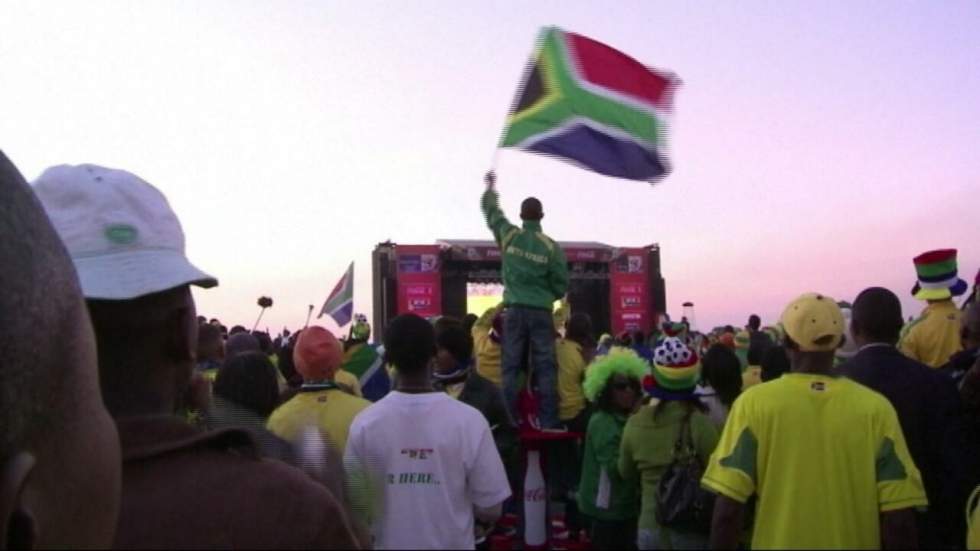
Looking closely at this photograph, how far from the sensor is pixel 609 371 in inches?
273

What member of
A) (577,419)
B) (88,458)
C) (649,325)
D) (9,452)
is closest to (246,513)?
(88,458)

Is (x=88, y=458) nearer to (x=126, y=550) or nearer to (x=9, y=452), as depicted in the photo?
(x=9, y=452)

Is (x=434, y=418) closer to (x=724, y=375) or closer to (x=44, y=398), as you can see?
(x=724, y=375)

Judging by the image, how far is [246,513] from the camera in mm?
1660

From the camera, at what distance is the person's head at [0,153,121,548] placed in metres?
0.82

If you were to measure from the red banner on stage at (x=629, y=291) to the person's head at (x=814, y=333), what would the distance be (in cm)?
2227

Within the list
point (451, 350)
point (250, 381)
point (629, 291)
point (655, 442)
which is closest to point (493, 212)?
point (451, 350)

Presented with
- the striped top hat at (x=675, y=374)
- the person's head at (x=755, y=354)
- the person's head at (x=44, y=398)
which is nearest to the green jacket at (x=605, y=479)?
the striped top hat at (x=675, y=374)

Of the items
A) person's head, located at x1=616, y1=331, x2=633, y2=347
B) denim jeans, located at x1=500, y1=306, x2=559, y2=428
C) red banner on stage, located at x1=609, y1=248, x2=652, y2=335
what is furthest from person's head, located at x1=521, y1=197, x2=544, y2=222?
red banner on stage, located at x1=609, y1=248, x2=652, y2=335

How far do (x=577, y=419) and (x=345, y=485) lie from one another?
6.88 metres

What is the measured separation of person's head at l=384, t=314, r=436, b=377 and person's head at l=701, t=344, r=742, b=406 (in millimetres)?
2303

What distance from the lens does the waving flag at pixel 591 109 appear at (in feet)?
Answer: 18.1

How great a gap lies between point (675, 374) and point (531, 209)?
218cm

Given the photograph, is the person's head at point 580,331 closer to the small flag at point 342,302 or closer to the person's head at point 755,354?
the person's head at point 755,354
